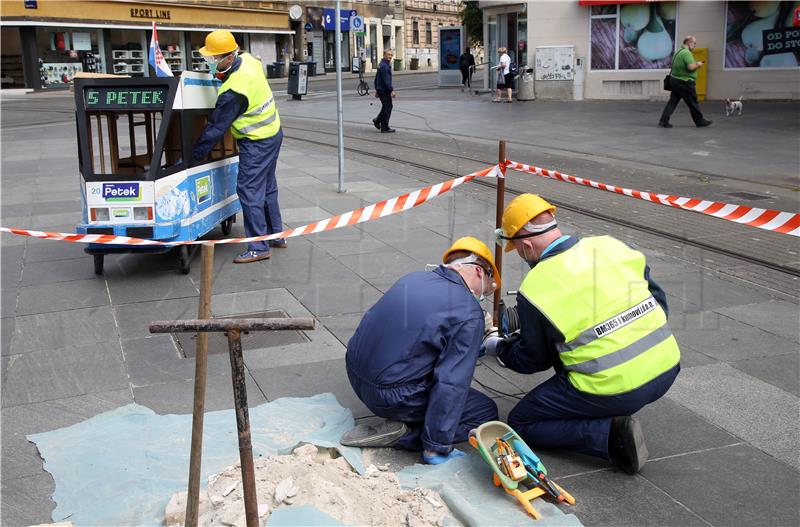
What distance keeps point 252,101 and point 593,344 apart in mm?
4852

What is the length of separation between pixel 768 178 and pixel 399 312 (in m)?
9.60

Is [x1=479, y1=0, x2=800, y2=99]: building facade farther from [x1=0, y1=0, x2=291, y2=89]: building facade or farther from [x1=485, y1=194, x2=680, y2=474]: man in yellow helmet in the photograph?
[x1=485, y1=194, x2=680, y2=474]: man in yellow helmet

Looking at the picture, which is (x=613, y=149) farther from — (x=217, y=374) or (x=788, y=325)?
(x=217, y=374)

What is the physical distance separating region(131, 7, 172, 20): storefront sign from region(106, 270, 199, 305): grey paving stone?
38.3 m

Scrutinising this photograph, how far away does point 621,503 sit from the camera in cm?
371

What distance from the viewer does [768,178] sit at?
11930 millimetres

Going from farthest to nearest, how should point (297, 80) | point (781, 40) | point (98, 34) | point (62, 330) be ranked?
1. point (98, 34)
2. point (297, 80)
3. point (781, 40)
4. point (62, 330)

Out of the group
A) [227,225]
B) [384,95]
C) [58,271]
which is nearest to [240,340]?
[58,271]

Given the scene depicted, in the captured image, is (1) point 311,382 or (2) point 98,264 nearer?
(1) point 311,382

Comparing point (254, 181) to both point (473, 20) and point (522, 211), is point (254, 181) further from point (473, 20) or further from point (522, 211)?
point (473, 20)

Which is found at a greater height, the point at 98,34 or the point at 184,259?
the point at 98,34

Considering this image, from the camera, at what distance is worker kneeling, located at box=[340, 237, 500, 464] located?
4016mm

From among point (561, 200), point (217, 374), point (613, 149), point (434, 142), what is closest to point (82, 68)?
point (434, 142)

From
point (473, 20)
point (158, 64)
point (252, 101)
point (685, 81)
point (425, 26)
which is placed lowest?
point (252, 101)
